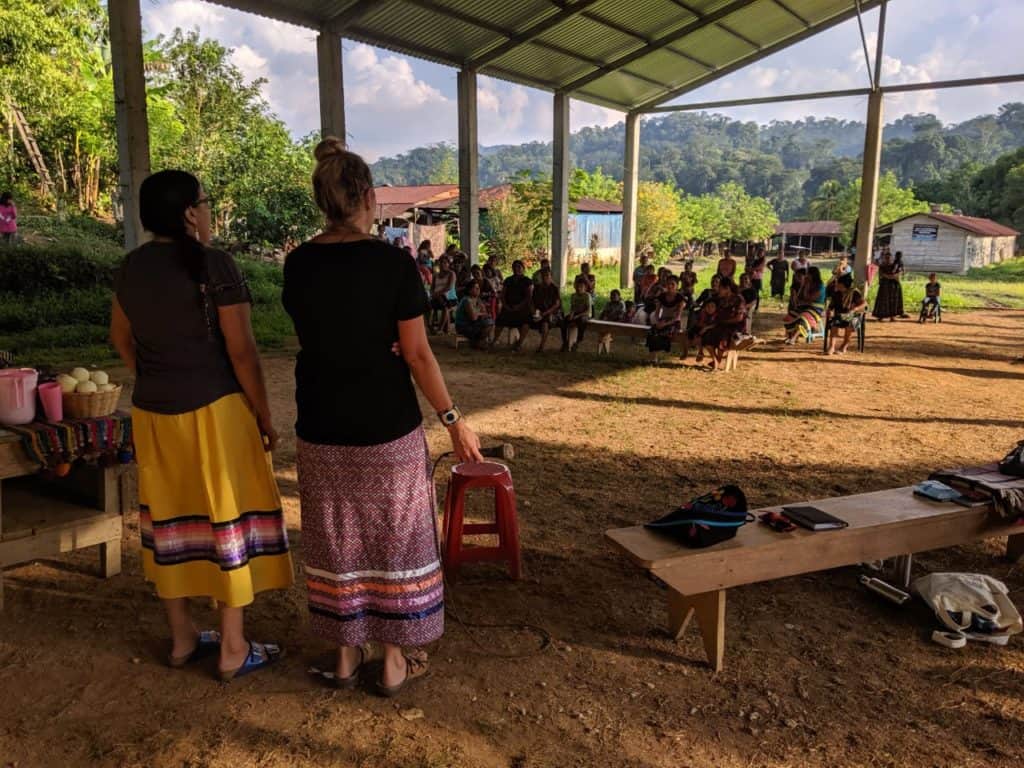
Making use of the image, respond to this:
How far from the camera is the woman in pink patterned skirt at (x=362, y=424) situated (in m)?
2.22

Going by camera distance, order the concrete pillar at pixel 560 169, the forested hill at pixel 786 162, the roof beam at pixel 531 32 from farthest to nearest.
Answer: the forested hill at pixel 786 162
the concrete pillar at pixel 560 169
the roof beam at pixel 531 32

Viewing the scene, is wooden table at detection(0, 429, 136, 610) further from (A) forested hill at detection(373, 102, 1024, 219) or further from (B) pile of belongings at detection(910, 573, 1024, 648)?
(A) forested hill at detection(373, 102, 1024, 219)

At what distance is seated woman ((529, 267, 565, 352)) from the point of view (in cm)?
1016

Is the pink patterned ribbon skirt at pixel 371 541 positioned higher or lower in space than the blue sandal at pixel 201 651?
higher

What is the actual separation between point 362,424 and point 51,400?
164 centimetres

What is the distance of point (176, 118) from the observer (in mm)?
21953

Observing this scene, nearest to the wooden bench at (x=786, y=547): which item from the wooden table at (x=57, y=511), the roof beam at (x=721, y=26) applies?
the wooden table at (x=57, y=511)

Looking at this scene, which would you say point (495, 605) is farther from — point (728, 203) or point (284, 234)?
point (728, 203)

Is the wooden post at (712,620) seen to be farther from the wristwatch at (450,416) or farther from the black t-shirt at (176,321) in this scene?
the black t-shirt at (176,321)

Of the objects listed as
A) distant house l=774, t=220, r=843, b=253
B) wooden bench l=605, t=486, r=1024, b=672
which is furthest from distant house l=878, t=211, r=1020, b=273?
wooden bench l=605, t=486, r=1024, b=672

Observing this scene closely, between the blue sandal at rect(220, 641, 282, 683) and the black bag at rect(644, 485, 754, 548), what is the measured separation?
4.86 feet

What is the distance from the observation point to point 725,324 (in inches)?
356

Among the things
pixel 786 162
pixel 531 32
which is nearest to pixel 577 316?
pixel 531 32

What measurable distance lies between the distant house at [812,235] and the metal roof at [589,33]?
35.3 metres
